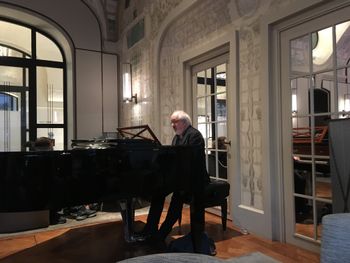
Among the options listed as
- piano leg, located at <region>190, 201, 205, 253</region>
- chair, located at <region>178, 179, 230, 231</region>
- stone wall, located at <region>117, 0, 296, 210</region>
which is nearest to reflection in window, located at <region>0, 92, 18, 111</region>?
stone wall, located at <region>117, 0, 296, 210</region>

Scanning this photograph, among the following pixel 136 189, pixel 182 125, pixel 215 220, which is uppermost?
pixel 182 125

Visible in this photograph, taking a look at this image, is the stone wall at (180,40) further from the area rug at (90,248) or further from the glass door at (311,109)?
the area rug at (90,248)

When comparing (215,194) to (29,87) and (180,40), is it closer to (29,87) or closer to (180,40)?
(180,40)

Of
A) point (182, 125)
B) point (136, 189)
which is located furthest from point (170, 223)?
point (182, 125)

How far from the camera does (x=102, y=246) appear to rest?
288cm

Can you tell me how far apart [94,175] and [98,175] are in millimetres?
29

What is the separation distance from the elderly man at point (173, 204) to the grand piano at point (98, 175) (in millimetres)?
233

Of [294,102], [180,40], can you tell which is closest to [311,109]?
[294,102]

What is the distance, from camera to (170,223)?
9.64 feet

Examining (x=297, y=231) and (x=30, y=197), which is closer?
(x=30, y=197)

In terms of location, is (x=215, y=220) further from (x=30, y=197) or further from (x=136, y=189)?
(x=30, y=197)

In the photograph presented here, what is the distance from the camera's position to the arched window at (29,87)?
5.89 m

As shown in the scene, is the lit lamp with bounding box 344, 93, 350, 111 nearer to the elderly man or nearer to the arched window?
the elderly man

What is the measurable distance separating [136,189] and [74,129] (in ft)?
13.2
